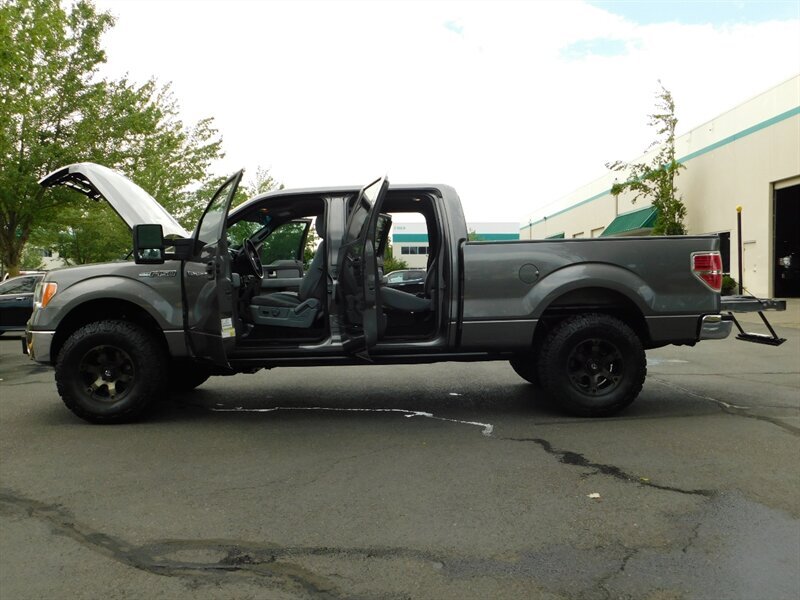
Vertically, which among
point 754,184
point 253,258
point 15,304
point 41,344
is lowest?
point 41,344

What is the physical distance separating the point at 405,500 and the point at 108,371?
133 inches

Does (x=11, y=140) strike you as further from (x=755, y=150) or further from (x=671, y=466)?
(x=755, y=150)

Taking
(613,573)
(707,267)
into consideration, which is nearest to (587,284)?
(707,267)

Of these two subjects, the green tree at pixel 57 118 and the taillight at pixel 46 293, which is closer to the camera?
the taillight at pixel 46 293

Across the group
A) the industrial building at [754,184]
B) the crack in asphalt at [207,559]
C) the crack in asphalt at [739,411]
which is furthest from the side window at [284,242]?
the industrial building at [754,184]

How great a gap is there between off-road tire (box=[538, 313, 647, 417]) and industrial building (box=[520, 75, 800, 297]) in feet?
62.5

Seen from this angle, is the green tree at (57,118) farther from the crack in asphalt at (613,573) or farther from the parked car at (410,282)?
the crack in asphalt at (613,573)

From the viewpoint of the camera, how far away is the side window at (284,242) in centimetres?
698

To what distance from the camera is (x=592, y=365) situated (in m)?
6.23

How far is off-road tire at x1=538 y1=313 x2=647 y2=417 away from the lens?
20.1 feet

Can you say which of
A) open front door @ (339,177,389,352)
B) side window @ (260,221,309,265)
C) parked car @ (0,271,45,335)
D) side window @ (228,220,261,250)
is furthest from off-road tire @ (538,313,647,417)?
parked car @ (0,271,45,335)

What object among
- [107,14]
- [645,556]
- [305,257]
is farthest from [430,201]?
[107,14]

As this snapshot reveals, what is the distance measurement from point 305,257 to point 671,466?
13.8ft

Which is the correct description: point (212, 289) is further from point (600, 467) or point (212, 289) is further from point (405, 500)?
point (600, 467)
